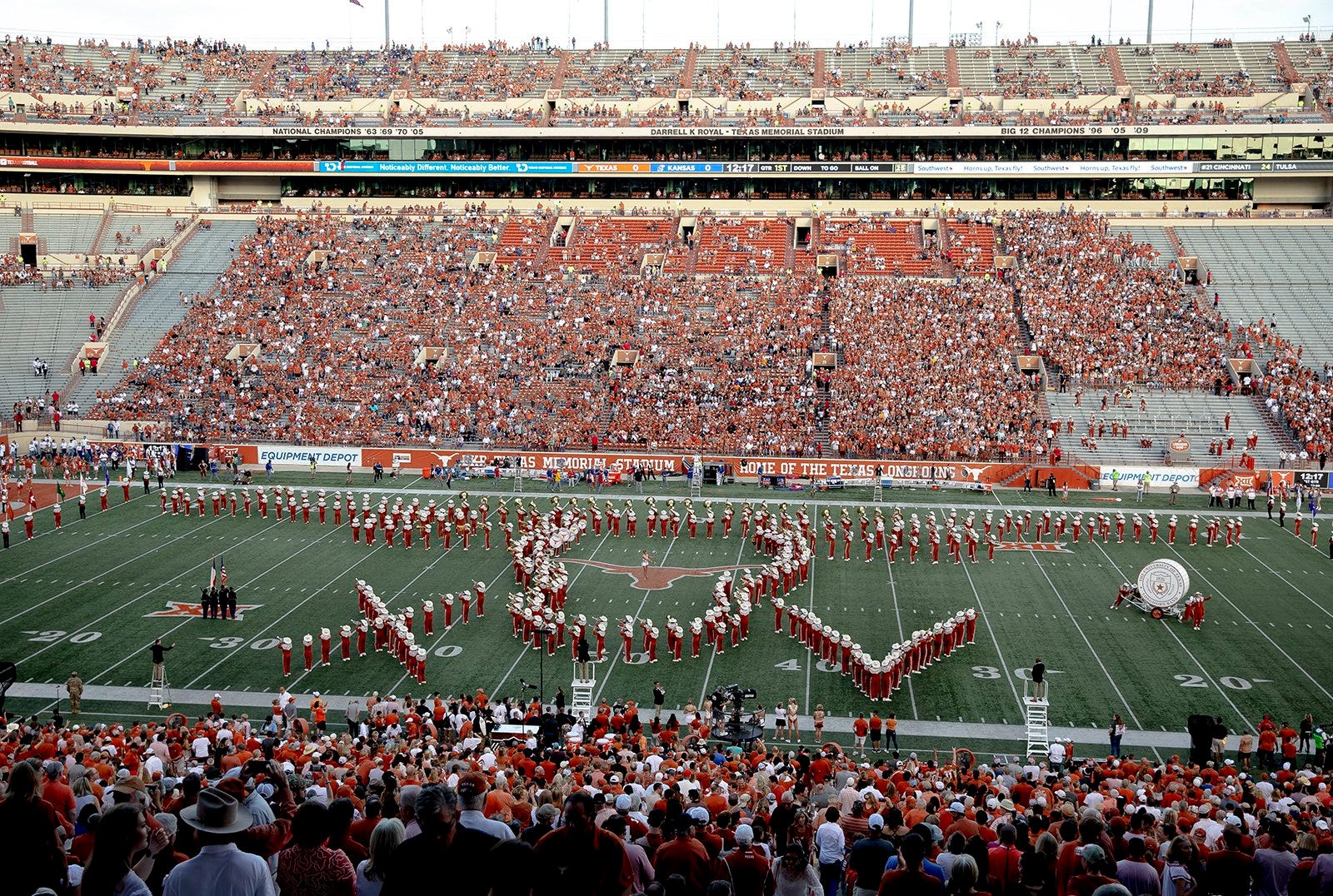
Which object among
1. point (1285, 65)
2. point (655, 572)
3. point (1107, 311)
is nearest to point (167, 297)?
point (655, 572)

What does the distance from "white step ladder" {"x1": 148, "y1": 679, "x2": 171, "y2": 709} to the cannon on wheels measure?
16.0 metres

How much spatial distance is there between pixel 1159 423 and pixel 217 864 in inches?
1325

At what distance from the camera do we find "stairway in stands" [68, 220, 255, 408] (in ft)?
129

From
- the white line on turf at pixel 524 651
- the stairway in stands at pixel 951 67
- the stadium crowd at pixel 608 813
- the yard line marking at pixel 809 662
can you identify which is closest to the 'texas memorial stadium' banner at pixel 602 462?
the white line on turf at pixel 524 651

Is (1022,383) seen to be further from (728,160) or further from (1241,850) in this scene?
(1241,850)

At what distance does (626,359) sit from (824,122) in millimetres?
16684

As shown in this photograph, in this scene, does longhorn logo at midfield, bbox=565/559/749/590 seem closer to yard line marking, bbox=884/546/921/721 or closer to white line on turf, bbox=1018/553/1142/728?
yard line marking, bbox=884/546/921/721

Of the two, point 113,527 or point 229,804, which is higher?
point 229,804

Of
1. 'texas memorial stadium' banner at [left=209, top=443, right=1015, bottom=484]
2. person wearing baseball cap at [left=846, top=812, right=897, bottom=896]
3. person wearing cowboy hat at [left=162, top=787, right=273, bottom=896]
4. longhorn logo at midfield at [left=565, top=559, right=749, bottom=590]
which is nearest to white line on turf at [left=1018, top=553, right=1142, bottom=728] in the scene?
longhorn logo at midfield at [left=565, top=559, right=749, bottom=590]

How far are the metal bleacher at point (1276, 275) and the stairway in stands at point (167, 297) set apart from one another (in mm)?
35891

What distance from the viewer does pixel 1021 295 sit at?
40.9 meters

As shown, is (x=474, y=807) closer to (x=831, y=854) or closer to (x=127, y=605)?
(x=831, y=854)

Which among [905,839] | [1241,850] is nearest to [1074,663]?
[1241,850]

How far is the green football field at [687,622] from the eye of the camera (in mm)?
17234
